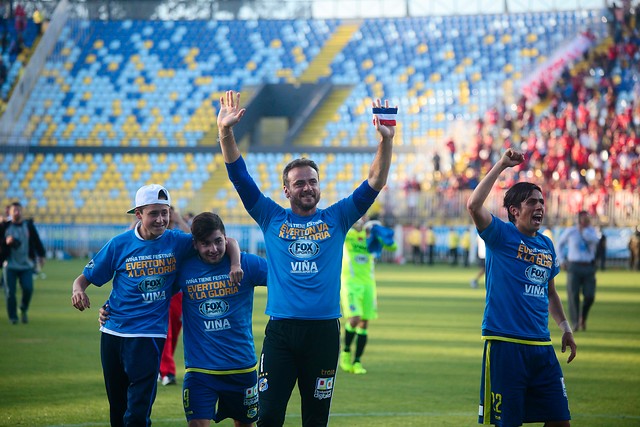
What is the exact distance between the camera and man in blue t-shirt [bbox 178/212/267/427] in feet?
22.9

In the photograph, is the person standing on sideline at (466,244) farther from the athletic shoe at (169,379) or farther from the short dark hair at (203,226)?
the short dark hair at (203,226)

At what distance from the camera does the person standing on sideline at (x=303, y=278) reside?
264 inches

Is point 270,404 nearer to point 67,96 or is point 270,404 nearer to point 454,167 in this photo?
point 454,167

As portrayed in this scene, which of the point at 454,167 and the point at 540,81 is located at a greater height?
the point at 540,81

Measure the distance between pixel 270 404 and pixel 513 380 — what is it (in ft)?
5.35

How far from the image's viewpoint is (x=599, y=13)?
4919 centimetres

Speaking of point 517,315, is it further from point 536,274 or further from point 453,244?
point 453,244

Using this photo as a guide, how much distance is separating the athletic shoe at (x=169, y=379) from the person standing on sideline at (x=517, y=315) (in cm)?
603

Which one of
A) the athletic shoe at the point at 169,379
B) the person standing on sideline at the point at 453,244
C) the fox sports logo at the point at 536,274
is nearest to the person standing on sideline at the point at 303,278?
the fox sports logo at the point at 536,274

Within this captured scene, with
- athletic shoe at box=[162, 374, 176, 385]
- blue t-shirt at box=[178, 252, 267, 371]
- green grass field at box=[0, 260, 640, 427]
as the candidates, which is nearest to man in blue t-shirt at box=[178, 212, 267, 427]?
blue t-shirt at box=[178, 252, 267, 371]

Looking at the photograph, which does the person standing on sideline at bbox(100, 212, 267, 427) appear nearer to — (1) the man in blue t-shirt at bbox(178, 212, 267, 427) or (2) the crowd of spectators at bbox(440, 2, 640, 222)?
(1) the man in blue t-shirt at bbox(178, 212, 267, 427)

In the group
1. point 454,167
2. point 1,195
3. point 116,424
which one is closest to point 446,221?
point 454,167

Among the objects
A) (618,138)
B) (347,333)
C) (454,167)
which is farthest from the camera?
(454,167)

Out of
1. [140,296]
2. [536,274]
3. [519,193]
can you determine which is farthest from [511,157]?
[140,296]
